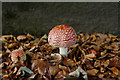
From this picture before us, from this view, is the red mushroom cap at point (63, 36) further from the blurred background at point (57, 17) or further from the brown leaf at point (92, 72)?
the blurred background at point (57, 17)

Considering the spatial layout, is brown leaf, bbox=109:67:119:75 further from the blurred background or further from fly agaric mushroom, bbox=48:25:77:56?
the blurred background

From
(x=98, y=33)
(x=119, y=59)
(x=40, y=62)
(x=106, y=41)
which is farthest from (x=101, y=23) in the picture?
(x=40, y=62)

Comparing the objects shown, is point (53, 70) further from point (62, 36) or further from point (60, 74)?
point (62, 36)

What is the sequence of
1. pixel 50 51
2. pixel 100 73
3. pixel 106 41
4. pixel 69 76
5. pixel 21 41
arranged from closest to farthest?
1. pixel 69 76
2. pixel 100 73
3. pixel 50 51
4. pixel 106 41
5. pixel 21 41

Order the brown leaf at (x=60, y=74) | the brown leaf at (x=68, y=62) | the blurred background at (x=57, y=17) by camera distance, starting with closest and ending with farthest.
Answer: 1. the brown leaf at (x=60, y=74)
2. the brown leaf at (x=68, y=62)
3. the blurred background at (x=57, y=17)

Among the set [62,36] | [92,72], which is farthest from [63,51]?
[92,72]

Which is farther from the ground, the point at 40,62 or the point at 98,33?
the point at 98,33

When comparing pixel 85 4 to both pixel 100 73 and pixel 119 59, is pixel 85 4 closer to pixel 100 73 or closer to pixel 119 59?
pixel 119 59

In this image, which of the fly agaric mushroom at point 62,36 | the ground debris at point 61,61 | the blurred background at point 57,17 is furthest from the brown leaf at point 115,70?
the blurred background at point 57,17
